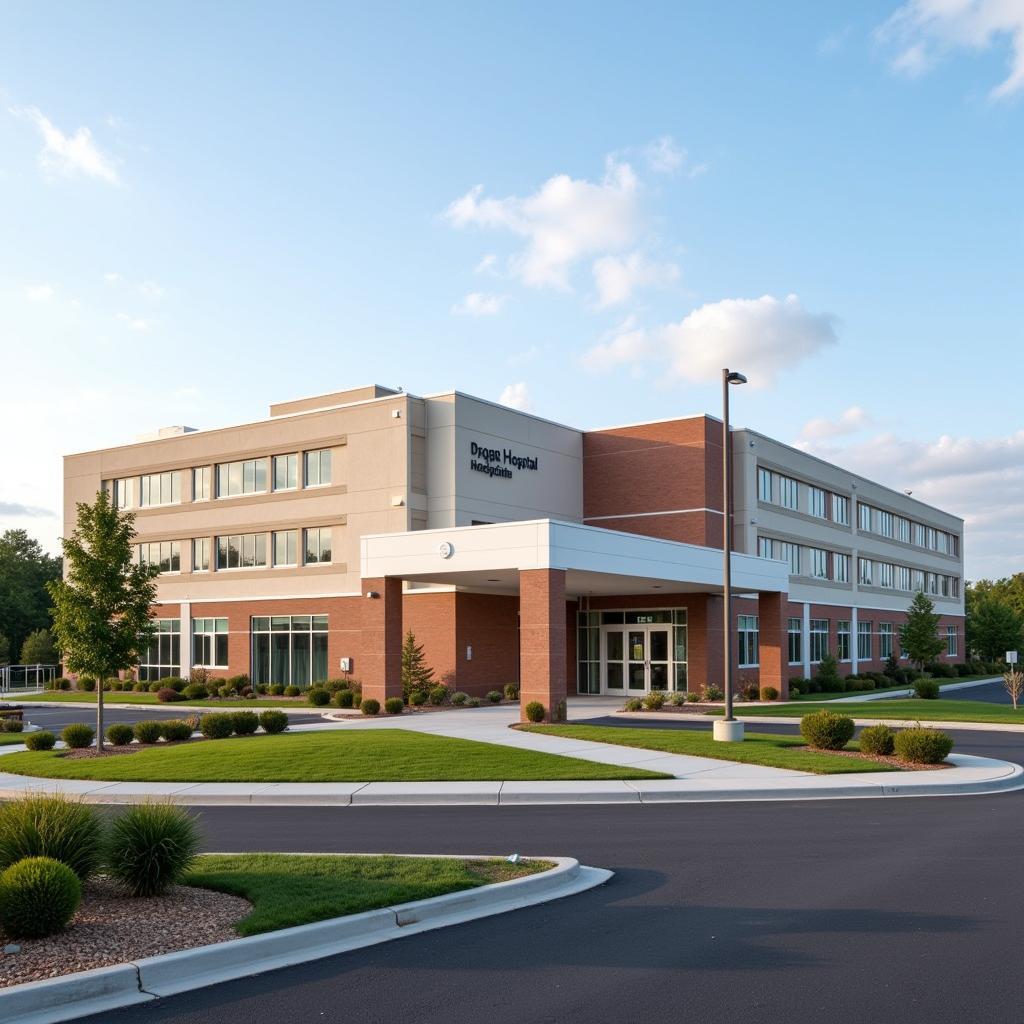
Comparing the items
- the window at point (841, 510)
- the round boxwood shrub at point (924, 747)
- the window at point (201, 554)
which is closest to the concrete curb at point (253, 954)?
the round boxwood shrub at point (924, 747)

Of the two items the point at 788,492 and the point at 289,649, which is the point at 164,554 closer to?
the point at 289,649

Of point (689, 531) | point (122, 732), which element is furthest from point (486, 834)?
point (689, 531)

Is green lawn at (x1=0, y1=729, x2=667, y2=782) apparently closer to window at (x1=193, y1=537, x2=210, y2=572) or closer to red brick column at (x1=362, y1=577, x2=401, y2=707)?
red brick column at (x1=362, y1=577, x2=401, y2=707)

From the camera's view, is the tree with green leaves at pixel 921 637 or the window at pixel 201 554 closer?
the window at pixel 201 554

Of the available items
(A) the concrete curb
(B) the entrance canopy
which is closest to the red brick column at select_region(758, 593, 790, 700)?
(B) the entrance canopy

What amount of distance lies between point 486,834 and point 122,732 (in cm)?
1396

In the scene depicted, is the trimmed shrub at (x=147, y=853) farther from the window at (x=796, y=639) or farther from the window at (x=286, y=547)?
the window at (x=796, y=639)

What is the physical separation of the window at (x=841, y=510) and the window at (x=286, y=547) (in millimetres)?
30057

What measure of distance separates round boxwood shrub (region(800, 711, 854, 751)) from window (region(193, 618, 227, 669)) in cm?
3073

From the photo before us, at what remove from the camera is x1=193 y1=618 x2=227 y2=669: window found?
4606 cm

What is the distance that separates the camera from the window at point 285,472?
43875mm

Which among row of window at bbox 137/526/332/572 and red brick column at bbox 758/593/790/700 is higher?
row of window at bbox 137/526/332/572

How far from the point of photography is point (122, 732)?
23.9 meters

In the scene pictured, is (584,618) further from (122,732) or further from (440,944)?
(440,944)
